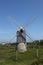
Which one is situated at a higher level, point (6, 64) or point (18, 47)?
point (18, 47)

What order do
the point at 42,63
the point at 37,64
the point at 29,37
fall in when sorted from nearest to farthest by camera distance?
the point at 37,64 → the point at 42,63 → the point at 29,37

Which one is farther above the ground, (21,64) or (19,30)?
(19,30)

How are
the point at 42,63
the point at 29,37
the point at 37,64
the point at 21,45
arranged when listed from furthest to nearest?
the point at 29,37 → the point at 21,45 → the point at 42,63 → the point at 37,64

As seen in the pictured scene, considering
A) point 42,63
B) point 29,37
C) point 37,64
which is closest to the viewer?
point 37,64

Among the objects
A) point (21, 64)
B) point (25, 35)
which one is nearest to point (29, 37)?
point (25, 35)

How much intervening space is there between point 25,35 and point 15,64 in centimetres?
2916

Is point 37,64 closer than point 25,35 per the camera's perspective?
Yes

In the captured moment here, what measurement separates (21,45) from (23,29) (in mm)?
5138

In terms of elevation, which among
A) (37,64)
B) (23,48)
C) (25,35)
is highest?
(25,35)

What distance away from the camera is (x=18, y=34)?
174 feet

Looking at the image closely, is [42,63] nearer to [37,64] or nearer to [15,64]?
[37,64]

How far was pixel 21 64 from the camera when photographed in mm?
24438

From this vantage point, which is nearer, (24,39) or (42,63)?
(42,63)

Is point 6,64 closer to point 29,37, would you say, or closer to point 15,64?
point 15,64
